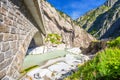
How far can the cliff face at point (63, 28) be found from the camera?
57.8 meters

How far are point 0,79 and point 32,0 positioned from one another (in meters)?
7.54

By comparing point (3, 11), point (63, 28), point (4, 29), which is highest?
point (63, 28)

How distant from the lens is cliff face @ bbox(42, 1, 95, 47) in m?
57.8

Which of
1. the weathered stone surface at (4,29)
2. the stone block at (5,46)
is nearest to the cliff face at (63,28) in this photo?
the stone block at (5,46)

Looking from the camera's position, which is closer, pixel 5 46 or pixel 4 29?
pixel 4 29

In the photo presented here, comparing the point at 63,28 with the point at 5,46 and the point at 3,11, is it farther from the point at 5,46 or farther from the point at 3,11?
the point at 3,11

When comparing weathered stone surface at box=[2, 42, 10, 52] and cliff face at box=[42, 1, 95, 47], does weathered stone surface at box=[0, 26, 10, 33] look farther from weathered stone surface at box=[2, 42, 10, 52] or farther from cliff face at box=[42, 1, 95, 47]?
cliff face at box=[42, 1, 95, 47]

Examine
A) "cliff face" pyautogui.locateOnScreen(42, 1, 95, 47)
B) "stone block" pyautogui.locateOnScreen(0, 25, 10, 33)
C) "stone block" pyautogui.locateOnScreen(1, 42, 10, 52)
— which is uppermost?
"cliff face" pyautogui.locateOnScreen(42, 1, 95, 47)

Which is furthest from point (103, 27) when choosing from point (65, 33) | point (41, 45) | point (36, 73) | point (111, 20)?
point (36, 73)

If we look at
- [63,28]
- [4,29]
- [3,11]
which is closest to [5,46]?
[4,29]

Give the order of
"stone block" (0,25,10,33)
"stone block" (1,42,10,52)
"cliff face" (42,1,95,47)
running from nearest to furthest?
"stone block" (0,25,10,33)
"stone block" (1,42,10,52)
"cliff face" (42,1,95,47)

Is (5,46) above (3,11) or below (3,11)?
below

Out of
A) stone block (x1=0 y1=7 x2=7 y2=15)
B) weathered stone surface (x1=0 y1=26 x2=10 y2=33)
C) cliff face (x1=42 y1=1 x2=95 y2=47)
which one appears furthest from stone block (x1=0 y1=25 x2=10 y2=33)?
→ cliff face (x1=42 y1=1 x2=95 y2=47)

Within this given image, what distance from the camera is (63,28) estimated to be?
6362cm
